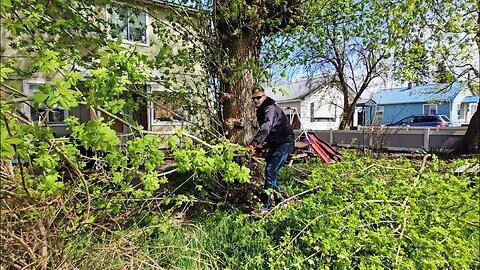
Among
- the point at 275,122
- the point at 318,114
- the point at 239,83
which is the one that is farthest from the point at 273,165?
the point at 318,114

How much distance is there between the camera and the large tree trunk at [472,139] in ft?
39.3

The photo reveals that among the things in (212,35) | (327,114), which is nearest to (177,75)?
(212,35)

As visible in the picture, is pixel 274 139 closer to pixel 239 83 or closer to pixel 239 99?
pixel 239 99

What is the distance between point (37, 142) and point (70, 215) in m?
0.65

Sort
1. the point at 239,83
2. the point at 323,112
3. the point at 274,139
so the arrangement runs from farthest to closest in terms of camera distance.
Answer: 1. the point at 323,112
2. the point at 239,83
3. the point at 274,139

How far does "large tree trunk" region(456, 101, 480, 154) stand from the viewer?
39.3 ft

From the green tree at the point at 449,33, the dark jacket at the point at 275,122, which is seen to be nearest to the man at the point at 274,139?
the dark jacket at the point at 275,122

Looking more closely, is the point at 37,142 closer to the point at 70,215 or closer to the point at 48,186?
the point at 48,186

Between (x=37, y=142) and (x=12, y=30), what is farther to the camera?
(x=37, y=142)

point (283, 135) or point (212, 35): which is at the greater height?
point (212, 35)

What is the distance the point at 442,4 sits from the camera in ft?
30.7

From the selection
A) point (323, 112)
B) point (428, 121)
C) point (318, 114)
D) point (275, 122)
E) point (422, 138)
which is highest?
point (323, 112)

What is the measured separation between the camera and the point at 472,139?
12102 millimetres

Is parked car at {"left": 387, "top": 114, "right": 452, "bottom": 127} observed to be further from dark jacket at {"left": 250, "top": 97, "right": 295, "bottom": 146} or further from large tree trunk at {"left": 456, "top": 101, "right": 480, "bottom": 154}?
dark jacket at {"left": 250, "top": 97, "right": 295, "bottom": 146}
